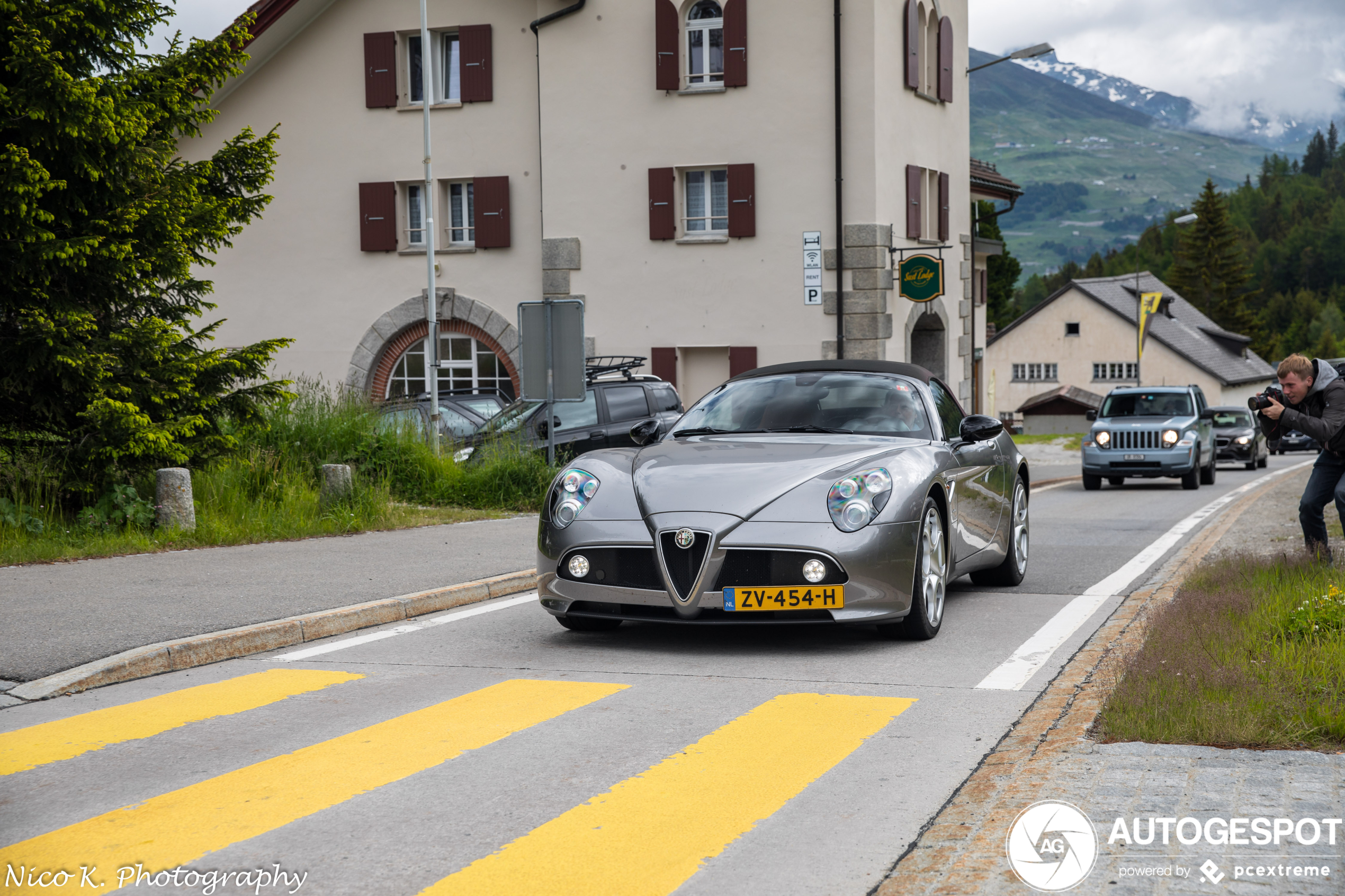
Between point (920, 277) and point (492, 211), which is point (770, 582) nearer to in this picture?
point (920, 277)

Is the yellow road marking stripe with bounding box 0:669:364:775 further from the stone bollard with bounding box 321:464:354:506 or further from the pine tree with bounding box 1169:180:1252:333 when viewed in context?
the pine tree with bounding box 1169:180:1252:333

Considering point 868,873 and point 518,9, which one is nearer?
point 868,873

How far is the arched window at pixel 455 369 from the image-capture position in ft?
93.7

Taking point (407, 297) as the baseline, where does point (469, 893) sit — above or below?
below

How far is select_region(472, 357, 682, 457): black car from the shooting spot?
1758 cm

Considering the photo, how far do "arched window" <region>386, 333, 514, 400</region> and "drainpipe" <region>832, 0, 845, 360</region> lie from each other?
6.98m

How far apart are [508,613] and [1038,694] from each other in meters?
3.72

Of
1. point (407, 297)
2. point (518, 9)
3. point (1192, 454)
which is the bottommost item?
point (1192, 454)

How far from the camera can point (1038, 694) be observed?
5.89 metres

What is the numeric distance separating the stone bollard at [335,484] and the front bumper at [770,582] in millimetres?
7006

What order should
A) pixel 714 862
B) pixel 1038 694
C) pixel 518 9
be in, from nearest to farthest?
pixel 714 862 → pixel 1038 694 → pixel 518 9

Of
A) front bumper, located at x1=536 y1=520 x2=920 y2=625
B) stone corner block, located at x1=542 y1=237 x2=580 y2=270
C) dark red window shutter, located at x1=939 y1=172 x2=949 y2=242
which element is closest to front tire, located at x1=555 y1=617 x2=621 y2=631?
front bumper, located at x1=536 y1=520 x2=920 y2=625

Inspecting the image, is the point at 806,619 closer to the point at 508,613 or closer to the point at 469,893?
the point at 508,613

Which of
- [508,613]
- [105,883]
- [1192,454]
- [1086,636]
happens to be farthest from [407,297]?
[105,883]
